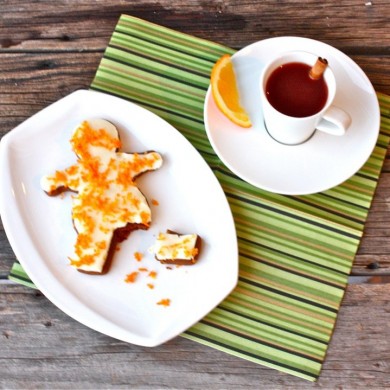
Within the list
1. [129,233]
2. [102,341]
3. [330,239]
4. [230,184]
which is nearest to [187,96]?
[230,184]

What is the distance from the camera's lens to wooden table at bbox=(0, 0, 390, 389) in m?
1.26

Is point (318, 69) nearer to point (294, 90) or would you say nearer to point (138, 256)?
point (294, 90)

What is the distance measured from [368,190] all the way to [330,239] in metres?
0.14

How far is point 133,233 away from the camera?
4.17 feet

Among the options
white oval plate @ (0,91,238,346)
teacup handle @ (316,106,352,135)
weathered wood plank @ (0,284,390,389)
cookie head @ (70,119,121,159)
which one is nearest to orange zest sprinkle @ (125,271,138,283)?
white oval plate @ (0,91,238,346)

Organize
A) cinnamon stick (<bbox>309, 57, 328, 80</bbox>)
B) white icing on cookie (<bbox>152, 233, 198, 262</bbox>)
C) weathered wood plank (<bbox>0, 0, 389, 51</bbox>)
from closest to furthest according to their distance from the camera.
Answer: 1. cinnamon stick (<bbox>309, 57, 328, 80</bbox>)
2. white icing on cookie (<bbox>152, 233, 198, 262</bbox>)
3. weathered wood plank (<bbox>0, 0, 389, 51</bbox>)

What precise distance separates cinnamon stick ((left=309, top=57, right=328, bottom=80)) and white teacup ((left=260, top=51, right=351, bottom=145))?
0.05 feet

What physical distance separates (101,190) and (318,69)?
1.63ft

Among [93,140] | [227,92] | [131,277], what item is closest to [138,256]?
[131,277]

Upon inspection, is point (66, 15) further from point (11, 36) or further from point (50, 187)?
point (50, 187)

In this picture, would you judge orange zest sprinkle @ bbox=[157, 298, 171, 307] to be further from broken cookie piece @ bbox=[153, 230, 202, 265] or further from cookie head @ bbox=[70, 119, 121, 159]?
cookie head @ bbox=[70, 119, 121, 159]

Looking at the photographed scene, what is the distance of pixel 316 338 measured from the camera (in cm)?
125

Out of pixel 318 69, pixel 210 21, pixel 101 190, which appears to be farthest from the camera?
pixel 210 21

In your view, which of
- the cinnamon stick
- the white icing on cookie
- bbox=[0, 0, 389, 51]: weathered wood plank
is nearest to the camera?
the cinnamon stick
